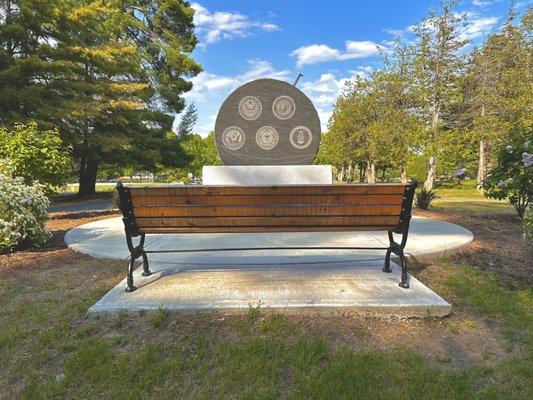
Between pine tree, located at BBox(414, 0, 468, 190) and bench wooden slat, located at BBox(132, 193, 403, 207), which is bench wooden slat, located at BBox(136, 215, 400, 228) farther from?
pine tree, located at BBox(414, 0, 468, 190)

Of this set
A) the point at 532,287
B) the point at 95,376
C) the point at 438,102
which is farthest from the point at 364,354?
the point at 438,102

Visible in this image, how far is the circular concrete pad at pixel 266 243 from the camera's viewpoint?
4590 mm

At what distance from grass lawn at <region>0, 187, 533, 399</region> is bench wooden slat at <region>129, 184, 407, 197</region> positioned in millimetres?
1051

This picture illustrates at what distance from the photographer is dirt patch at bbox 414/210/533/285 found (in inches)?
177

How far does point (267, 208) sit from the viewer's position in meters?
3.39

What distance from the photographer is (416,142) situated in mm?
14477

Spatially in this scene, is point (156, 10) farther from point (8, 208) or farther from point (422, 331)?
point (422, 331)

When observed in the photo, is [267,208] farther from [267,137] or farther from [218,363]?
[267,137]

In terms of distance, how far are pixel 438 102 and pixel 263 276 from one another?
17.3 meters

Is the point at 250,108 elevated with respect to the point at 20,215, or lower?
elevated

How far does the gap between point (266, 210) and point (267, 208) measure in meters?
0.02

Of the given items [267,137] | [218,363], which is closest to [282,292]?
[218,363]

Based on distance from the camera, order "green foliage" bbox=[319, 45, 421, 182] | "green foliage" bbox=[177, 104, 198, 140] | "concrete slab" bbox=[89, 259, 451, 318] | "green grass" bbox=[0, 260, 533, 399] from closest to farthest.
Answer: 1. "green grass" bbox=[0, 260, 533, 399]
2. "concrete slab" bbox=[89, 259, 451, 318]
3. "green foliage" bbox=[319, 45, 421, 182]
4. "green foliage" bbox=[177, 104, 198, 140]

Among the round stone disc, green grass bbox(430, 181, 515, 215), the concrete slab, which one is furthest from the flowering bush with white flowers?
green grass bbox(430, 181, 515, 215)
